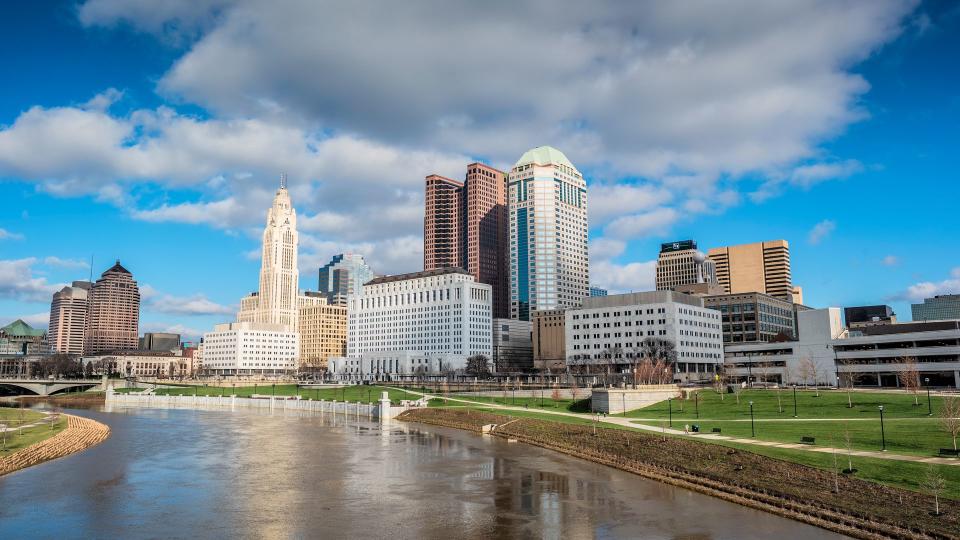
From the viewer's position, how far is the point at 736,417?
8688 centimetres

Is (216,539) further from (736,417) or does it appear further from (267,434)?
(736,417)

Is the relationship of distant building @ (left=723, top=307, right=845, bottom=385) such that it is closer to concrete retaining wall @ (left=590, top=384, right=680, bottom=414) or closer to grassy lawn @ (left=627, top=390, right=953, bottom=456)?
grassy lawn @ (left=627, top=390, right=953, bottom=456)

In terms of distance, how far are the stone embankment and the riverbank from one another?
53.1 m

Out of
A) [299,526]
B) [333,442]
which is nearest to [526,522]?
[299,526]

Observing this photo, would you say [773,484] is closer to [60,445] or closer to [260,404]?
[60,445]

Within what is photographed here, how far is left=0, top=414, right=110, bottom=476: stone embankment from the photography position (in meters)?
65.8

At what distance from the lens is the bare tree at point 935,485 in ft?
131

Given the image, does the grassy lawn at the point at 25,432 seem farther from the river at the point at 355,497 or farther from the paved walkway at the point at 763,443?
the paved walkway at the point at 763,443

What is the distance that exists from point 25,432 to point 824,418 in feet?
340

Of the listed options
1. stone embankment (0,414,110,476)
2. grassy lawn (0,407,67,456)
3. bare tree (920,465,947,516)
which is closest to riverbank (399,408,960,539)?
bare tree (920,465,947,516)

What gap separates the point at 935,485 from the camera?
40531 mm

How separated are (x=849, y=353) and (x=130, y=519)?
545 feet

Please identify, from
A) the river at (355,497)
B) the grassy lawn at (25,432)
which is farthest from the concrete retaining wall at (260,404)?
the river at (355,497)

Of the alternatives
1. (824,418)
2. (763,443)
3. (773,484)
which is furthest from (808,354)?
(773,484)
